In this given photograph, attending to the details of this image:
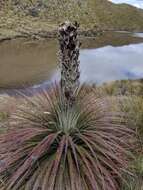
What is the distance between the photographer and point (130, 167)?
213 inches

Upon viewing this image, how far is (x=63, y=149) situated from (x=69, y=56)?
111cm

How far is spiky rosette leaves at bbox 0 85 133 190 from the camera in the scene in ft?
15.5

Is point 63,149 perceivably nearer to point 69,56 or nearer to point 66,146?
point 66,146

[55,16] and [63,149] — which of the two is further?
[55,16]

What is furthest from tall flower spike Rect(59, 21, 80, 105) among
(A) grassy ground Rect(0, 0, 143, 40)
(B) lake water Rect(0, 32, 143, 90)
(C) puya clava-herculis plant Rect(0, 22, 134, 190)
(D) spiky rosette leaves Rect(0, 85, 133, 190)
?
(A) grassy ground Rect(0, 0, 143, 40)

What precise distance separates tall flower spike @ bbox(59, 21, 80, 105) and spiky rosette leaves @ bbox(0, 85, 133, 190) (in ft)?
1.13

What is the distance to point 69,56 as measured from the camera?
4.66 meters

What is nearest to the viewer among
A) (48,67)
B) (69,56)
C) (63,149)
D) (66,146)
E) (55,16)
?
(69,56)

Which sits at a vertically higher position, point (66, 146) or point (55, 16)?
point (55, 16)

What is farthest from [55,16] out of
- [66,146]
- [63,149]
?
[66,146]

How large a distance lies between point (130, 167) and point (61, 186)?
44.7 inches

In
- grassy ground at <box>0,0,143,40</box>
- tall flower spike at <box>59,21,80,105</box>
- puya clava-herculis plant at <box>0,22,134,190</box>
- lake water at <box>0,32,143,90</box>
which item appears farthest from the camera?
grassy ground at <box>0,0,143,40</box>

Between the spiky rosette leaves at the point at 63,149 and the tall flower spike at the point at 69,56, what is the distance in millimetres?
344

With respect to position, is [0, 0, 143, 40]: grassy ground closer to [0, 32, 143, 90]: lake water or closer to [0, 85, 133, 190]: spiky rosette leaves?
[0, 32, 143, 90]: lake water
